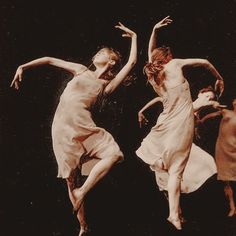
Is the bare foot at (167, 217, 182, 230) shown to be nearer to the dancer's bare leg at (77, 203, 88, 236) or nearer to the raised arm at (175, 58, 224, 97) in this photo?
the dancer's bare leg at (77, 203, 88, 236)

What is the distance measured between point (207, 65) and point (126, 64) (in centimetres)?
36

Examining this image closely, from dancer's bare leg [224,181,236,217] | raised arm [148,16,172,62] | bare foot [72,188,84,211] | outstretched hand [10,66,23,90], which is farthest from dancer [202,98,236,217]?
outstretched hand [10,66,23,90]

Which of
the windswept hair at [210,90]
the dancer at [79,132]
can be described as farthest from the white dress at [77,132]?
the windswept hair at [210,90]

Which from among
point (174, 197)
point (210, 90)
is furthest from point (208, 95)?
point (174, 197)

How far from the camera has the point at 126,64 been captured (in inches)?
93.1

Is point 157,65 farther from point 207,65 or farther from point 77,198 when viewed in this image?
point 77,198

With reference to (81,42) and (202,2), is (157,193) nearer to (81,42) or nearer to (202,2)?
(81,42)

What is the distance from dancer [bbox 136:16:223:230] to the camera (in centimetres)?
232

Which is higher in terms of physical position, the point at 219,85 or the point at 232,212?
the point at 219,85

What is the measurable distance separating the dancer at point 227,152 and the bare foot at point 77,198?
61 centimetres

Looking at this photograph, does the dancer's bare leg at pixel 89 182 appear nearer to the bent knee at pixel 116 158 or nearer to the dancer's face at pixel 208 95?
the bent knee at pixel 116 158

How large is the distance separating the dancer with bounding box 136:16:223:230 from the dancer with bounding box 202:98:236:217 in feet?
0.43

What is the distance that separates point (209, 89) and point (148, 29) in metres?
0.38

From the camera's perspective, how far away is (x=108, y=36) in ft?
7.82
